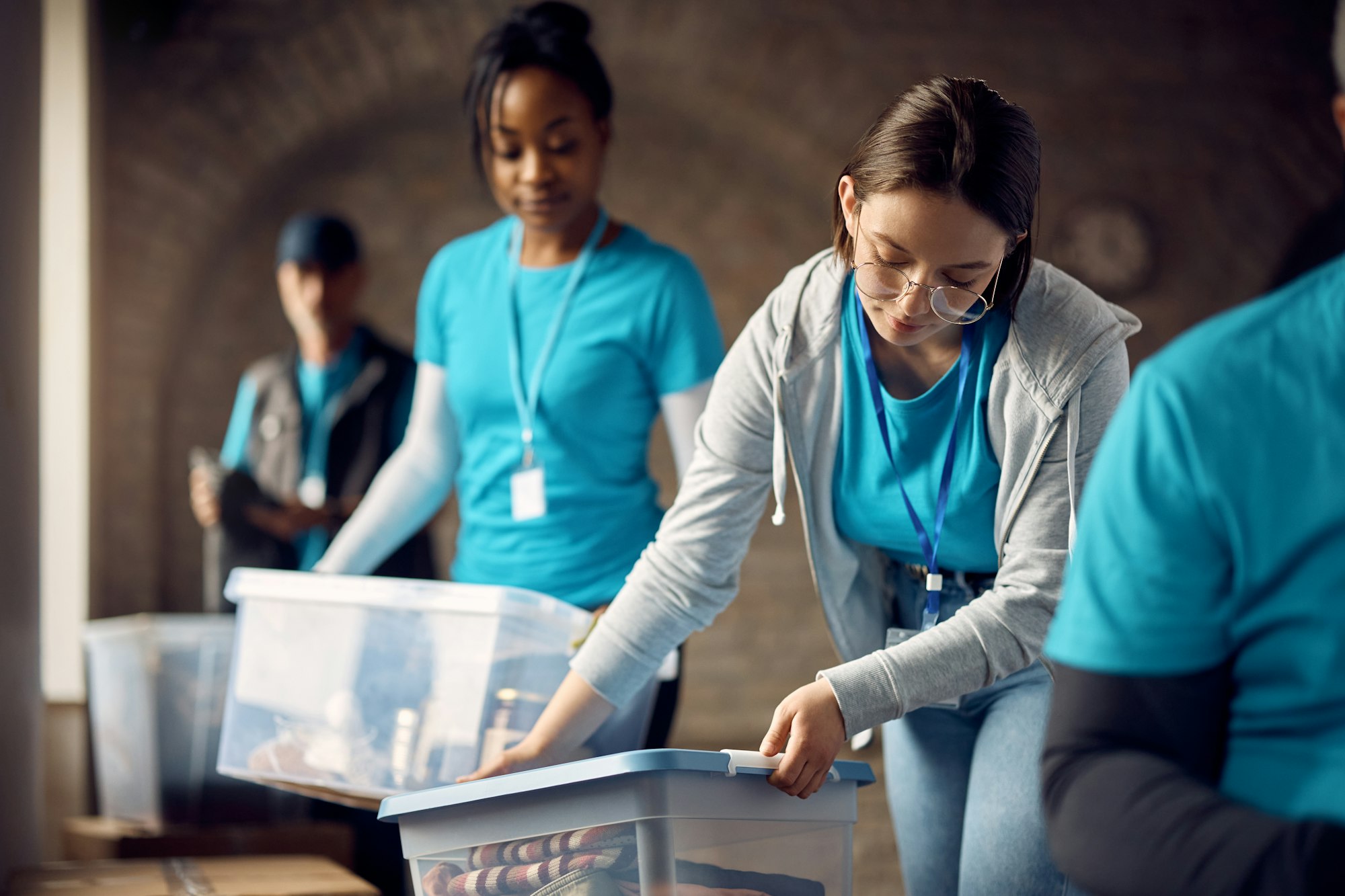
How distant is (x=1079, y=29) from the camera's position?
436 centimetres

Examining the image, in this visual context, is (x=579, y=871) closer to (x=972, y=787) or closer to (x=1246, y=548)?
(x=972, y=787)

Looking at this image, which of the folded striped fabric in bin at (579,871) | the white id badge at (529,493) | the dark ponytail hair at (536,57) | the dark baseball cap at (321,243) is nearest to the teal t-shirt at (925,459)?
the folded striped fabric in bin at (579,871)

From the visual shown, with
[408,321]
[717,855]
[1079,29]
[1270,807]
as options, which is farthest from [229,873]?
[1079,29]

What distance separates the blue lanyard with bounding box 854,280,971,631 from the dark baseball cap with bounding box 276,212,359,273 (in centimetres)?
204

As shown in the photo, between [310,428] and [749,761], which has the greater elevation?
[310,428]

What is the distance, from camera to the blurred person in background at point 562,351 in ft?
5.55

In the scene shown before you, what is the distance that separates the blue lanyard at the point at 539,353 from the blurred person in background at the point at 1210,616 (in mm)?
1035

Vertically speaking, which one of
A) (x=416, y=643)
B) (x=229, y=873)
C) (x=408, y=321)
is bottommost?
(x=229, y=873)

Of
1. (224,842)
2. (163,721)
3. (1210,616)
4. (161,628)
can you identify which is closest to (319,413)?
(161,628)

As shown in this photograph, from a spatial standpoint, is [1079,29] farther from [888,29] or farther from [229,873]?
[229,873]

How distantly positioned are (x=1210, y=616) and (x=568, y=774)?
0.54 metres

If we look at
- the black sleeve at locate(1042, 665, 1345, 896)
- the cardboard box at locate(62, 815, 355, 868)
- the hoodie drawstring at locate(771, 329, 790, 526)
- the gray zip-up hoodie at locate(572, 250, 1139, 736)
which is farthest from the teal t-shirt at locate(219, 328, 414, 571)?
the black sleeve at locate(1042, 665, 1345, 896)

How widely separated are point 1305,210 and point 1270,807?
4317mm

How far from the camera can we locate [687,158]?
452cm
